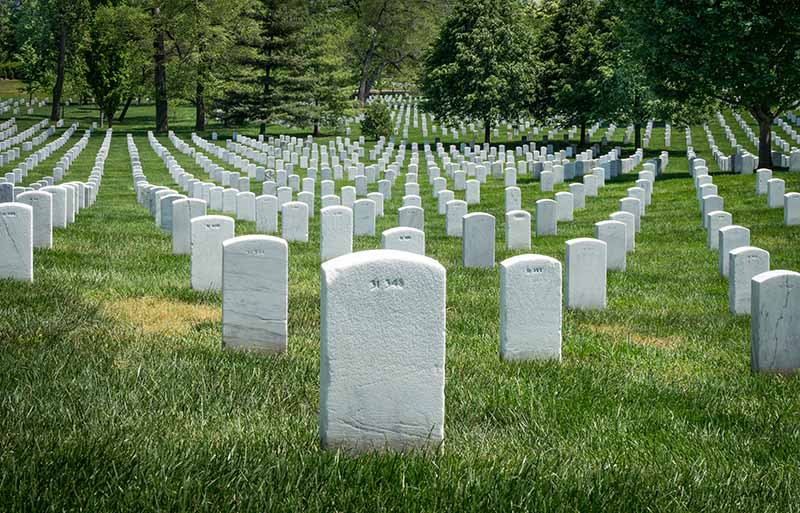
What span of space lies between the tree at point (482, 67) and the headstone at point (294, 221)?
36346mm

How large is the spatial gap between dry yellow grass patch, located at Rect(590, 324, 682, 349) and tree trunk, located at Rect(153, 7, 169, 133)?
55261 millimetres

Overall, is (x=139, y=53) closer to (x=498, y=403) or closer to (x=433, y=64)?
(x=433, y=64)

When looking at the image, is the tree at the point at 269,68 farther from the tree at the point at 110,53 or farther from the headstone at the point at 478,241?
the headstone at the point at 478,241

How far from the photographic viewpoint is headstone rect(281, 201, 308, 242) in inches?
771

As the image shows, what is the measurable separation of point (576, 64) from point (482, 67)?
7.13 m

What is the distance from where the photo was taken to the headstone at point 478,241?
1625cm

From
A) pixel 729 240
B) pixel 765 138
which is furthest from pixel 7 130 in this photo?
pixel 729 240

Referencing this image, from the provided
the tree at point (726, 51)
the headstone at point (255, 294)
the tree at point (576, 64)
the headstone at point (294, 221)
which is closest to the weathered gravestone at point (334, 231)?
the headstone at point (294, 221)

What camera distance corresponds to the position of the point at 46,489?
458 cm

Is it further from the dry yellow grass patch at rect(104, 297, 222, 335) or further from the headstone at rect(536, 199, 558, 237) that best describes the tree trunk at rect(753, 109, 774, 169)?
the dry yellow grass patch at rect(104, 297, 222, 335)

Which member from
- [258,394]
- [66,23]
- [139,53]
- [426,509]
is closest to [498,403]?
[258,394]

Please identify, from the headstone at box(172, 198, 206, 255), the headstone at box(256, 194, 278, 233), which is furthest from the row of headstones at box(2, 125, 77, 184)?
the headstone at box(172, 198, 206, 255)

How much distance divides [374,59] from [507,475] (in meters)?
87.4

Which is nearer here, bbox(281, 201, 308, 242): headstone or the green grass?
the green grass
